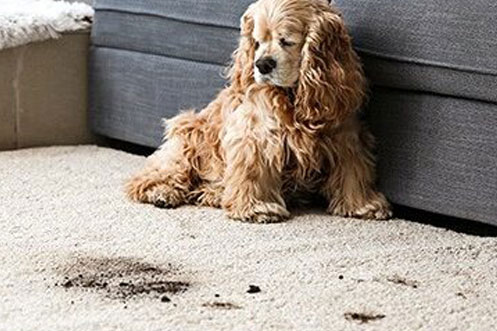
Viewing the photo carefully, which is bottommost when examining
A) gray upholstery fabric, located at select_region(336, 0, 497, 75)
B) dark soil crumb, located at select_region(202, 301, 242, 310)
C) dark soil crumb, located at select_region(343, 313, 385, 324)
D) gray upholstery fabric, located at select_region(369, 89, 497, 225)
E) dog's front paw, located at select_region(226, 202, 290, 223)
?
dog's front paw, located at select_region(226, 202, 290, 223)

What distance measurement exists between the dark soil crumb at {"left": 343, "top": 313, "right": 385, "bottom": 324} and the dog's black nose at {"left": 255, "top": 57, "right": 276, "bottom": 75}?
28.2 inches

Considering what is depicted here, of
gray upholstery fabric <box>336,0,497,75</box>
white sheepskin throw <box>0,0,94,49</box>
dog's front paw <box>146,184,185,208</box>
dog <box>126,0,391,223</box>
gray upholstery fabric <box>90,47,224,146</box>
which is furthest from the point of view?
white sheepskin throw <box>0,0,94,49</box>

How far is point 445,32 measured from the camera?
2.26 meters

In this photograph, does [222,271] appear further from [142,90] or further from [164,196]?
[142,90]

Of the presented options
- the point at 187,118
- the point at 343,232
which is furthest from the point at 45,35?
the point at 343,232

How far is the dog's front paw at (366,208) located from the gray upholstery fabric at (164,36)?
565 millimetres

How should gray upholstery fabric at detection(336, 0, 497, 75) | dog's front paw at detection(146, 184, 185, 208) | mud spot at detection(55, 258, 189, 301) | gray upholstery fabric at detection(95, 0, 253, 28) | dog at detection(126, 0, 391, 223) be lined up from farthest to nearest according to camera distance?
gray upholstery fabric at detection(95, 0, 253, 28), dog's front paw at detection(146, 184, 185, 208), dog at detection(126, 0, 391, 223), gray upholstery fabric at detection(336, 0, 497, 75), mud spot at detection(55, 258, 189, 301)

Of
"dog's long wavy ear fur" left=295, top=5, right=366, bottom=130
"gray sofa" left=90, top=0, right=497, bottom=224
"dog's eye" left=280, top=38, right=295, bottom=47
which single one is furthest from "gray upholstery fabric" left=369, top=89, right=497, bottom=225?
"dog's eye" left=280, top=38, right=295, bottom=47

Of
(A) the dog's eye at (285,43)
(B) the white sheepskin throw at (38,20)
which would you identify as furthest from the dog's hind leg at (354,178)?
(B) the white sheepskin throw at (38,20)

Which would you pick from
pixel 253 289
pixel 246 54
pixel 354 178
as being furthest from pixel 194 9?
pixel 253 289

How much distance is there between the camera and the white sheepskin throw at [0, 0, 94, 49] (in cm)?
306

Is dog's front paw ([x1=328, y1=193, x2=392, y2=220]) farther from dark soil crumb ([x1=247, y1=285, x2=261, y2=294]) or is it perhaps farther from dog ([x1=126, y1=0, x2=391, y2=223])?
dark soil crumb ([x1=247, y1=285, x2=261, y2=294])

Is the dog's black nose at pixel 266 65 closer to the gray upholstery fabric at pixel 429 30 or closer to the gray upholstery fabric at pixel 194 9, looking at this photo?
the gray upholstery fabric at pixel 429 30

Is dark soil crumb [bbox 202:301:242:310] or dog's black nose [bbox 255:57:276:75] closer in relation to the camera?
dark soil crumb [bbox 202:301:242:310]
